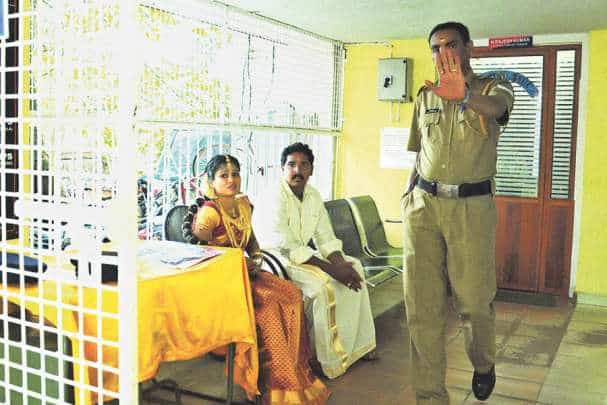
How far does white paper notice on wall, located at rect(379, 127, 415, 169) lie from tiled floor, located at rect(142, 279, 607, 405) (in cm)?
169

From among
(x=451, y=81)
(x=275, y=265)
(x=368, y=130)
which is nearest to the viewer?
(x=451, y=81)

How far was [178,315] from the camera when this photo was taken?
2.86 meters

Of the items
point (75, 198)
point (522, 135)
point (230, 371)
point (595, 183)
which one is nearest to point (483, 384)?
point (230, 371)

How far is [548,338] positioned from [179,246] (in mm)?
3145

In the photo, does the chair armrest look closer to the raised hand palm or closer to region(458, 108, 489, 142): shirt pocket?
region(458, 108, 489, 142): shirt pocket

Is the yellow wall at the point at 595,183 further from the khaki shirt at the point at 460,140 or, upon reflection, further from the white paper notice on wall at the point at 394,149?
the khaki shirt at the point at 460,140

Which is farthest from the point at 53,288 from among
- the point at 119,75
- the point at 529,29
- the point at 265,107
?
the point at 529,29

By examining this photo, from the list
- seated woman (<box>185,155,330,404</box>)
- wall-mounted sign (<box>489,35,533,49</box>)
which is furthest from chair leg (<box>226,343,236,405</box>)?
wall-mounted sign (<box>489,35,533,49</box>)

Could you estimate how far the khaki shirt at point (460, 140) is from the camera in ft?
10.5

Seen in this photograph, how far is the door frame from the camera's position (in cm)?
619

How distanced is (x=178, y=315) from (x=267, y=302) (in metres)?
0.76

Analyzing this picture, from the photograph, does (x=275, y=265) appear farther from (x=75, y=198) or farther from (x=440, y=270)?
(x=75, y=198)

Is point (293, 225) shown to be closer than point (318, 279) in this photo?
No

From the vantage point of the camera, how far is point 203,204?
377 cm
